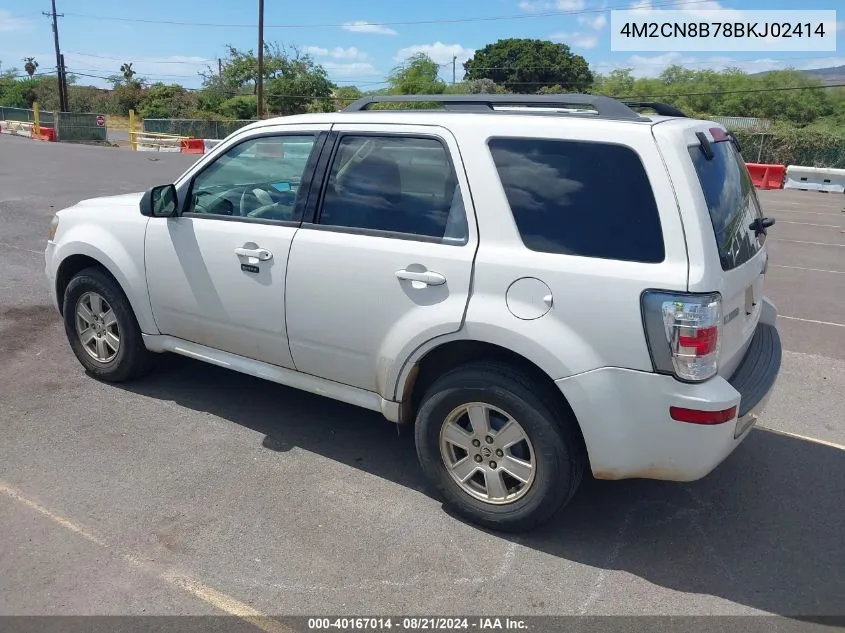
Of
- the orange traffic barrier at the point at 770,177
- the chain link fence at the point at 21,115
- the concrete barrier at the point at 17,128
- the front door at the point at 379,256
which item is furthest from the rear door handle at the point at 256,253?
the concrete barrier at the point at 17,128

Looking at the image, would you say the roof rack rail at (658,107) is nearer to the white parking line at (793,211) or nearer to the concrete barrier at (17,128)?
the white parking line at (793,211)

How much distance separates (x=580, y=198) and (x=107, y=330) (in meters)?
3.42

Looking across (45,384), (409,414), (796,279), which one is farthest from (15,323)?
(796,279)

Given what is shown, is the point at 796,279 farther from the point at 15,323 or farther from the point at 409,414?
the point at 15,323

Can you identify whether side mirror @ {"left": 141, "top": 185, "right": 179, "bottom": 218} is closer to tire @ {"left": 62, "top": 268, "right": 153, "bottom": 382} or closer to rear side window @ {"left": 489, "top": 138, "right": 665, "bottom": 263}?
tire @ {"left": 62, "top": 268, "right": 153, "bottom": 382}

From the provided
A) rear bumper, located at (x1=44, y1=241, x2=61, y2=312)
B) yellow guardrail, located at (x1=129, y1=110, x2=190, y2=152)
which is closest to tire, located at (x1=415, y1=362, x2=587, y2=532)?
rear bumper, located at (x1=44, y1=241, x2=61, y2=312)

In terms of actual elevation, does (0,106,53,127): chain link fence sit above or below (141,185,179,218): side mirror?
above

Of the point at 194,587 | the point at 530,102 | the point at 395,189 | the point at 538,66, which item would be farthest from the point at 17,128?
the point at 538,66

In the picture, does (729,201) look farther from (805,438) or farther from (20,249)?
(20,249)

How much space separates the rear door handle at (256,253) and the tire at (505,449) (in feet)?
3.91

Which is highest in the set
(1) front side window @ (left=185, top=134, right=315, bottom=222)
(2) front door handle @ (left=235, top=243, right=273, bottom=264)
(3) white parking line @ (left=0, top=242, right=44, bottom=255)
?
(1) front side window @ (left=185, top=134, right=315, bottom=222)

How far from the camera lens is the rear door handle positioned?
12.8 feet

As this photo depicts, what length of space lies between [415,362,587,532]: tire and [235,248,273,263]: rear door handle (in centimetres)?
119

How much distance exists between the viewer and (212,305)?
4.23 meters
